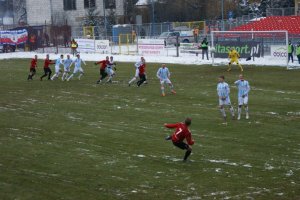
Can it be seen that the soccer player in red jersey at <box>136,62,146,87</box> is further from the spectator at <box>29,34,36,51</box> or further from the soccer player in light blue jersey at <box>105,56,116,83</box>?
the spectator at <box>29,34,36,51</box>

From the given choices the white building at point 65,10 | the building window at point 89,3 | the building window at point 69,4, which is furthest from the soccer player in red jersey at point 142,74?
the building window at point 89,3

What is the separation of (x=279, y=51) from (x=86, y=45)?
27.4 m

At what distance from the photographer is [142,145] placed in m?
23.1

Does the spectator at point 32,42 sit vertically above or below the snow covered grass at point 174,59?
above

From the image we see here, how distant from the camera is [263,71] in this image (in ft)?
155

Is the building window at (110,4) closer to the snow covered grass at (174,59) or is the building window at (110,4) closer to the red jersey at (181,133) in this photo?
the snow covered grass at (174,59)

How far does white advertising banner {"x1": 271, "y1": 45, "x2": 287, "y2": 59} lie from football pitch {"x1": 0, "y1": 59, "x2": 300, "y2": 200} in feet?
32.1

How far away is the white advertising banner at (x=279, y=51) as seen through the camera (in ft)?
164

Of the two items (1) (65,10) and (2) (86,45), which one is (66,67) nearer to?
(2) (86,45)

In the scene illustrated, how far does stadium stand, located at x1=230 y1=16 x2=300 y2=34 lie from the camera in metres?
69.6

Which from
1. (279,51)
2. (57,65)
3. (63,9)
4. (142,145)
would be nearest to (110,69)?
(57,65)

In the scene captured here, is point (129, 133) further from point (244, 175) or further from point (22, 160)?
point (244, 175)

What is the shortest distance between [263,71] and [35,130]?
24857mm

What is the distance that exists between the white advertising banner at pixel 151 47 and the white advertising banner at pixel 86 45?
7.57 meters
